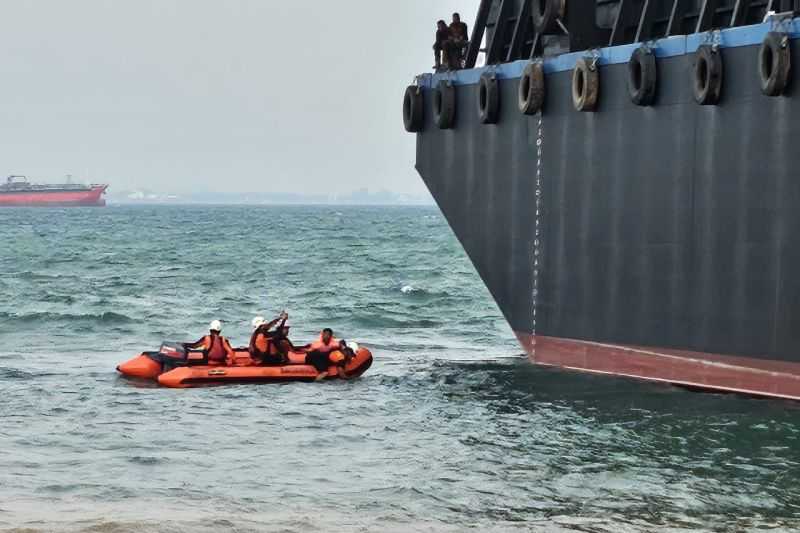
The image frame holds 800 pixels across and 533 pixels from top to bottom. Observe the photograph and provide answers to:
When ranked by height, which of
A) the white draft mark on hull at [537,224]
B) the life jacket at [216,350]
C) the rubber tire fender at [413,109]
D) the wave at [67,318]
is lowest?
the wave at [67,318]

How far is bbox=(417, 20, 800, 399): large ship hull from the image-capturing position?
20.0m

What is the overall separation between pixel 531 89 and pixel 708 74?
4856 mm

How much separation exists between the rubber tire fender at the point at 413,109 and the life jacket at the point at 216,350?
670cm

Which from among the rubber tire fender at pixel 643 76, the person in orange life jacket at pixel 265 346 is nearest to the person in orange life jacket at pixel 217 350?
the person in orange life jacket at pixel 265 346

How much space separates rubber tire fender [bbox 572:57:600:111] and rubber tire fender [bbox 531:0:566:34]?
204cm

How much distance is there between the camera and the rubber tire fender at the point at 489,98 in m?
26.5

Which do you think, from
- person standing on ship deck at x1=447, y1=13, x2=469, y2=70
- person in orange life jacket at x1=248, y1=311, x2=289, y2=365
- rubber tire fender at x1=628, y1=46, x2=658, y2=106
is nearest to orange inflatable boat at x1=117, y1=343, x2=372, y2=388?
person in orange life jacket at x1=248, y1=311, x2=289, y2=365

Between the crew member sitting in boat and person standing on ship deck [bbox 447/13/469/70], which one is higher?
person standing on ship deck [bbox 447/13/469/70]

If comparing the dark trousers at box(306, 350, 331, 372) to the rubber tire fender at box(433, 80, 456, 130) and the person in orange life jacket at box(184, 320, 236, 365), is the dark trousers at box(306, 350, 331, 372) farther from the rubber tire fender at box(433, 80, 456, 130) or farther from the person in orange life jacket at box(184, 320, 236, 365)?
the rubber tire fender at box(433, 80, 456, 130)

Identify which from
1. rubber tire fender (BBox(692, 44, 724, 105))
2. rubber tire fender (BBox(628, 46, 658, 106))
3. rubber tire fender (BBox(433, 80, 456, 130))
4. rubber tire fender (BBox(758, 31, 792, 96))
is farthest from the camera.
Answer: rubber tire fender (BBox(433, 80, 456, 130))

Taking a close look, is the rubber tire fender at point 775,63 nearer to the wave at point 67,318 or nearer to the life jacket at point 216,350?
the life jacket at point 216,350

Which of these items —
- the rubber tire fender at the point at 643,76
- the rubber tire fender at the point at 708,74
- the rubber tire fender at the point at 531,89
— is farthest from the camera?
the rubber tire fender at the point at 531,89

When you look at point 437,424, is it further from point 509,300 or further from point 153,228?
point 153,228

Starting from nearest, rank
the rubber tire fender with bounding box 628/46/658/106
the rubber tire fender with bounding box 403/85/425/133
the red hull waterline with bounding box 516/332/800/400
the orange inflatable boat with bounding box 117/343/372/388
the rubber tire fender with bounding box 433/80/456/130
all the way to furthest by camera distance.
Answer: the red hull waterline with bounding box 516/332/800/400, the rubber tire fender with bounding box 628/46/658/106, the orange inflatable boat with bounding box 117/343/372/388, the rubber tire fender with bounding box 433/80/456/130, the rubber tire fender with bounding box 403/85/425/133
